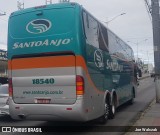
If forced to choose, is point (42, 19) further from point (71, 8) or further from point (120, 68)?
point (120, 68)

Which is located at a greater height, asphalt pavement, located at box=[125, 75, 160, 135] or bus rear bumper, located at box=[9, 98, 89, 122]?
bus rear bumper, located at box=[9, 98, 89, 122]

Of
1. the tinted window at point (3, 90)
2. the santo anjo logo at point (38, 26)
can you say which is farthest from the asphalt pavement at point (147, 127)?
the tinted window at point (3, 90)

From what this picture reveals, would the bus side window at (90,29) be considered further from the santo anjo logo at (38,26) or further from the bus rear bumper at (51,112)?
the bus rear bumper at (51,112)

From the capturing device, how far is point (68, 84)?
973 cm

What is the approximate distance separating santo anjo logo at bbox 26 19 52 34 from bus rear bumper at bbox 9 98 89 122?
2210 millimetres

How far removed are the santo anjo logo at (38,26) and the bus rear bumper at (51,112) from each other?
2.21 m

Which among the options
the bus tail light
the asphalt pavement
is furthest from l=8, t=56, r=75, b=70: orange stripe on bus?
the asphalt pavement

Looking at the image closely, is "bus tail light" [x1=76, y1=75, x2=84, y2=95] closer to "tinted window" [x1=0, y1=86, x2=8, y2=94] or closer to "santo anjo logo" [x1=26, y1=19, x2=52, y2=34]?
"santo anjo logo" [x1=26, y1=19, x2=52, y2=34]

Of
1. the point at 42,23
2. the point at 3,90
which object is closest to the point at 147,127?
the point at 42,23

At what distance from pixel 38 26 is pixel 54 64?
4.32ft

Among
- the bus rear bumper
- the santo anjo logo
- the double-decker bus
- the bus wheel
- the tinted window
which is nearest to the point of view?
the bus rear bumper

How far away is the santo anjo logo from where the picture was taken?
10.2 metres

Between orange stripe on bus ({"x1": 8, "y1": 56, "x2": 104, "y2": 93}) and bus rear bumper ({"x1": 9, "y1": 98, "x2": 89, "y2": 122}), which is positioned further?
orange stripe on bus ({"x1": 8, "y1": 56, "x2": 104, "y2": 93})

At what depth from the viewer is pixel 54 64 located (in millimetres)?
9875
